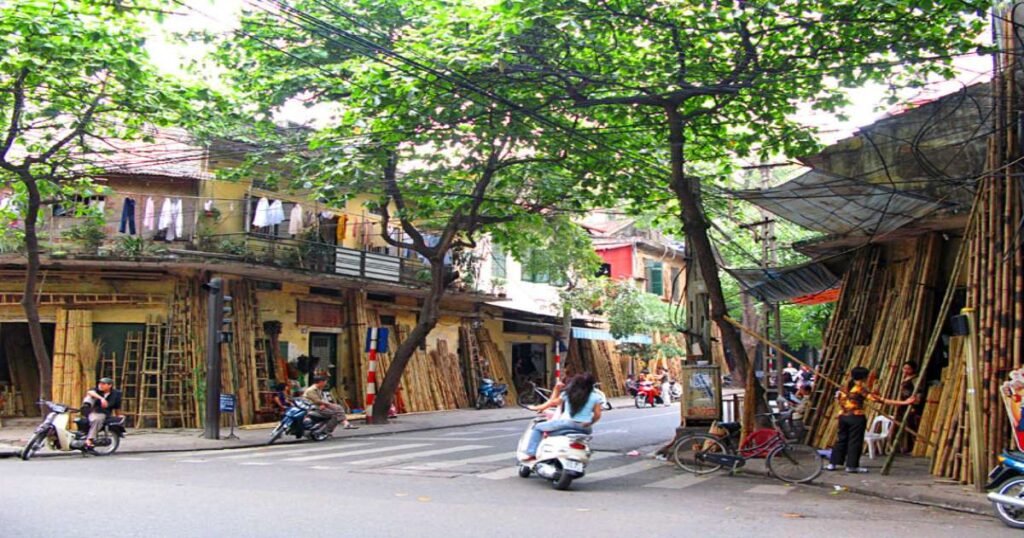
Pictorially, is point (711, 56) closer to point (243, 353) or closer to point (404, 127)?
point (404, 127)

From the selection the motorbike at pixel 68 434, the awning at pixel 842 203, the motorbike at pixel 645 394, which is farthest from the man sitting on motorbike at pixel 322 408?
the motorbike at pixel 645 394

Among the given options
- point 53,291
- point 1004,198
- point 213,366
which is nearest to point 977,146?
point 1004,198

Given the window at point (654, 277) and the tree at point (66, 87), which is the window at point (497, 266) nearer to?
the window at point (654, 277)

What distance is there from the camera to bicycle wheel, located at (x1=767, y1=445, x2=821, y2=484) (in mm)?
11547

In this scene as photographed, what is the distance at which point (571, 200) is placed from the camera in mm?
20438

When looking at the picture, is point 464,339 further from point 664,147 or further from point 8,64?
point 8,64

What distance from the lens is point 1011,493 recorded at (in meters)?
8.45

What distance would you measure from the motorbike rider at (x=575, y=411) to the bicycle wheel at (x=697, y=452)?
7.12 feet

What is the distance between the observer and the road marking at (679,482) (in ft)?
36.4

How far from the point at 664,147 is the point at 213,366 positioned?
997 cm

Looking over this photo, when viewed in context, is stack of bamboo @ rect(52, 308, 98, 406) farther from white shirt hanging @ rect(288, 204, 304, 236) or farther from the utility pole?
white shirt hanging @ rect(288, 204, 304, 236)

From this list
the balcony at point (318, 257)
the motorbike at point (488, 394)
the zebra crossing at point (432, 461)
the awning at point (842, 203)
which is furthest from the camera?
the motorbike at point (488, 394)

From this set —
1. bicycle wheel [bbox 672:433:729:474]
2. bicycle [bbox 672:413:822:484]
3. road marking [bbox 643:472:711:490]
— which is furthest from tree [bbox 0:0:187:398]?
bicycle [bbox 672:413:822:484]

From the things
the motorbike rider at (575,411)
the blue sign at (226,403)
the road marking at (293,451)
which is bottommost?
the road marking at (293,451)
